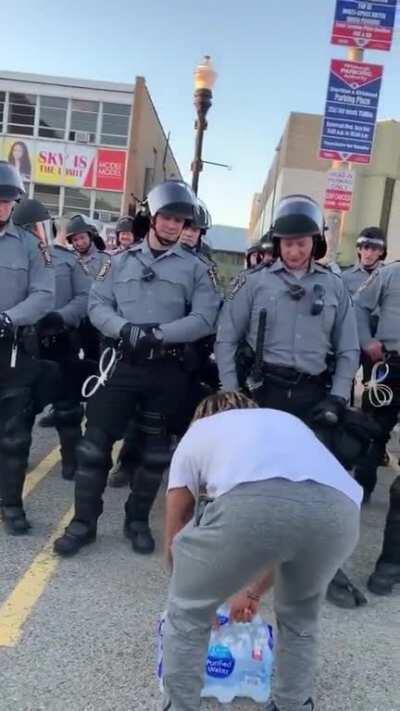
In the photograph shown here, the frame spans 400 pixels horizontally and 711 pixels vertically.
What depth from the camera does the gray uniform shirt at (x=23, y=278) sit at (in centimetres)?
380

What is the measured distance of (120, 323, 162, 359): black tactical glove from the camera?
360 cm

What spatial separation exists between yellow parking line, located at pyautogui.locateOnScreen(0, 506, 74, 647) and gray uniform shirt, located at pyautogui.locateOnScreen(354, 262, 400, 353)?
2.21m

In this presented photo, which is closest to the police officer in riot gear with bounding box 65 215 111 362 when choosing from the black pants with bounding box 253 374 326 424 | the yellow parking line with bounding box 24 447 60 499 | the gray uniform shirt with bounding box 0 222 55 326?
the yellow parking line with bounding box 24 447 60 499

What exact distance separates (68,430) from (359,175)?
2231cm

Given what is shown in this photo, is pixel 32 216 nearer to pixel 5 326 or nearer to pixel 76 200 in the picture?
pixel 5 326

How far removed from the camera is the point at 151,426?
12.6 ft

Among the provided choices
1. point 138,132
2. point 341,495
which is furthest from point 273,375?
point 138,132

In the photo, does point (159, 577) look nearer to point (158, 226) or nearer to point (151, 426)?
point (151, 426)

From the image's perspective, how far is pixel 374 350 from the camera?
4.16m

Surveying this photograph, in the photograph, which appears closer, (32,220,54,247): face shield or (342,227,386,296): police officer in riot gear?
(32,220,54,247): face shield

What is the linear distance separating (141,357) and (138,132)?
2101 centimetres

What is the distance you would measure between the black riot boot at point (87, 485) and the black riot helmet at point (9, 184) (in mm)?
1353

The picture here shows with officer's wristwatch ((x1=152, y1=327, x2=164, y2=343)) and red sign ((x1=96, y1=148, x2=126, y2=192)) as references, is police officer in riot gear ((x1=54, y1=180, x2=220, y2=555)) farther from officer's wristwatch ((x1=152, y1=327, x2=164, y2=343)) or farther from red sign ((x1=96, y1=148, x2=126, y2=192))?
red sign ((x1=96, y1=148, x2=126, y2=192))

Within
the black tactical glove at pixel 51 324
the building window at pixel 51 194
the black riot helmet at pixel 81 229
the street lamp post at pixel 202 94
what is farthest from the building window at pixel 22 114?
the black tactical glove at pixel 51 324
